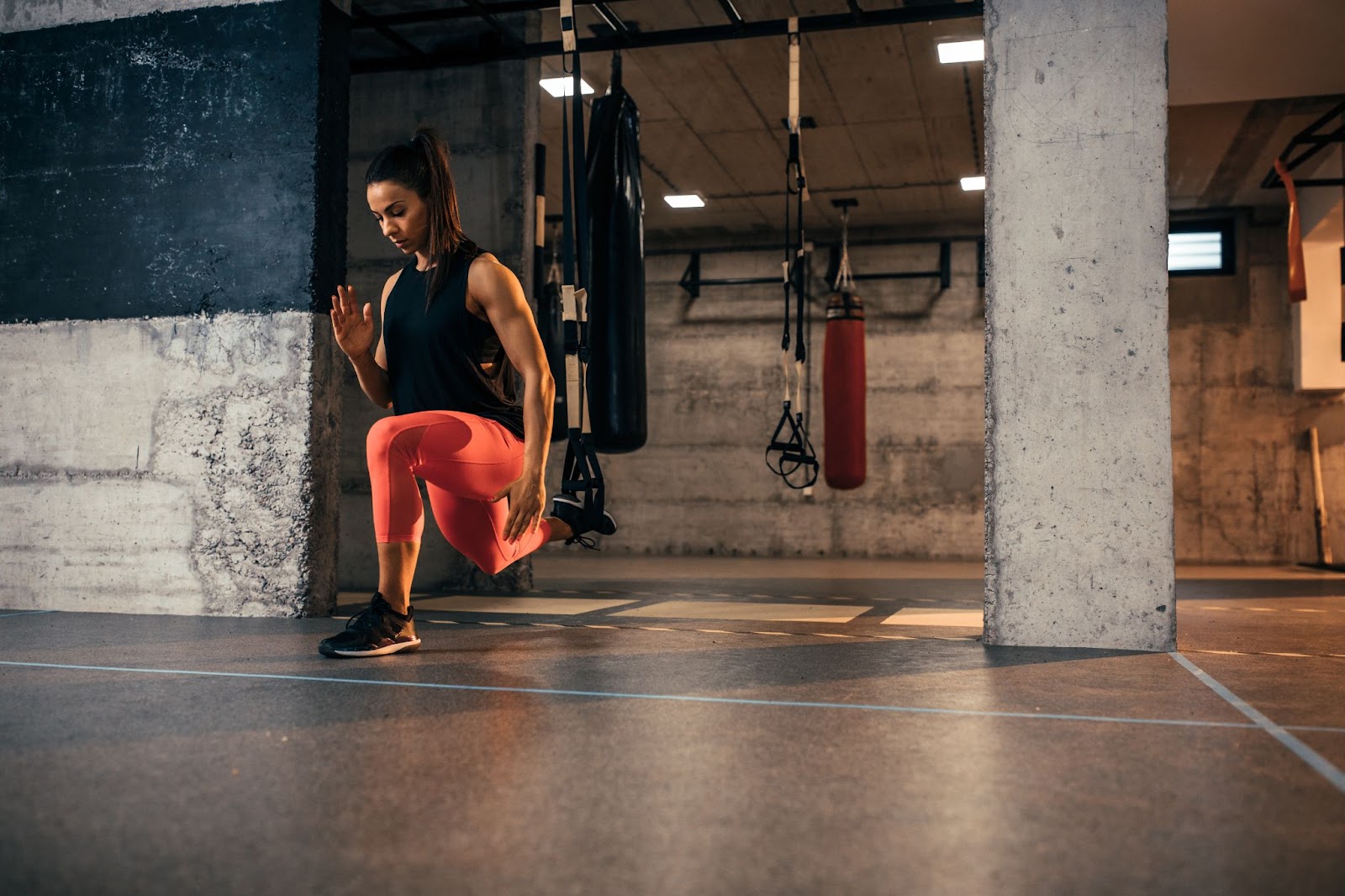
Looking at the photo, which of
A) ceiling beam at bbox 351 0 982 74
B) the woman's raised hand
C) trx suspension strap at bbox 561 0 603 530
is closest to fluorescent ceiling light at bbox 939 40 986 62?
ceiling beam at bbox 351 0 982 74

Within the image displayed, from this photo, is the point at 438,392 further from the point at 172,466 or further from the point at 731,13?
the point at 731,13

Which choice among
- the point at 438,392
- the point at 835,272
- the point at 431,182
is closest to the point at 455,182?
the point at 431,182

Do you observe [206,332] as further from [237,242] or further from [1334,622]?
[1334,622]

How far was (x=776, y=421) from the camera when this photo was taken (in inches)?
520

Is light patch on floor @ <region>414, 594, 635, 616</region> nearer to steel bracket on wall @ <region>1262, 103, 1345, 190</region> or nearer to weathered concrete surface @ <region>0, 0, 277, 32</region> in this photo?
weathered concrete surface @ <region>0, 0, 277, 32</region>

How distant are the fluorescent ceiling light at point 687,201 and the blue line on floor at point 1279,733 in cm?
925

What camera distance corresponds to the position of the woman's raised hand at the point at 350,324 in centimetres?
330

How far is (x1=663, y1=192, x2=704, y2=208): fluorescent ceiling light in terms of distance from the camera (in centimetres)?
1182

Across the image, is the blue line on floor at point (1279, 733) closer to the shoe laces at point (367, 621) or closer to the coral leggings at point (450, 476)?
the coral leggings at point (450, 476)

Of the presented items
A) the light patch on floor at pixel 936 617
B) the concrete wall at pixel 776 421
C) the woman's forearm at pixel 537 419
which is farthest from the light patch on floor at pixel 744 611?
the concrete wall at pixel 776 421

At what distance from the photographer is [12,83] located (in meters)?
5.17

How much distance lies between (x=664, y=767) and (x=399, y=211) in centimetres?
206

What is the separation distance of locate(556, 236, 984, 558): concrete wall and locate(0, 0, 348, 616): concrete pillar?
8258 millimetres

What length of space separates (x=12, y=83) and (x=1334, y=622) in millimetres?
6624
